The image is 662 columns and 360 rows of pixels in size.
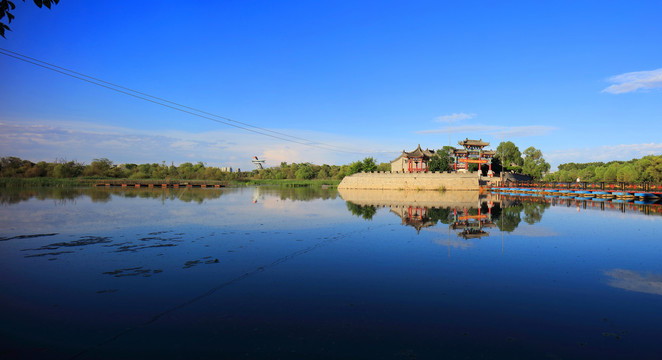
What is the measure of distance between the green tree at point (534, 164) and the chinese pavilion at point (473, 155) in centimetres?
2007

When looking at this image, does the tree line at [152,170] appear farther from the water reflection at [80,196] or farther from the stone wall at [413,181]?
the water reflection at [80,196]

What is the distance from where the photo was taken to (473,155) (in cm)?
6034

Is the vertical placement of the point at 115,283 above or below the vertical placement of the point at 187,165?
below

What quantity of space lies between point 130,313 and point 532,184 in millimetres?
55009

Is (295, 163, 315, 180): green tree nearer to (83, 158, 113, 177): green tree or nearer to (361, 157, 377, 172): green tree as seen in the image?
(361, 157, 377, 172): green tree

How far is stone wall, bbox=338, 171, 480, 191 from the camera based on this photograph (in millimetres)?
54719

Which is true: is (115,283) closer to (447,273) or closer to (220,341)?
(220,341)

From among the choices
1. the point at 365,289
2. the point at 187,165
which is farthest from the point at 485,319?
the point at 187,165

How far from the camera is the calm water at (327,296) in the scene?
4680mm

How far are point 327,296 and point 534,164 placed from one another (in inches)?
3303

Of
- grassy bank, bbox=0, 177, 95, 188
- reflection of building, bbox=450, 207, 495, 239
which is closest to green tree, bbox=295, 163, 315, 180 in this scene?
grassy bank, bbox=0, 177, 95, 188

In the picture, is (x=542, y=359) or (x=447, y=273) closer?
(x=542, y=359)

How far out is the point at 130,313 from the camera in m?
5.75

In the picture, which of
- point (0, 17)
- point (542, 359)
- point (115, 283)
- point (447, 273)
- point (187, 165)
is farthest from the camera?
point (187, 165)
